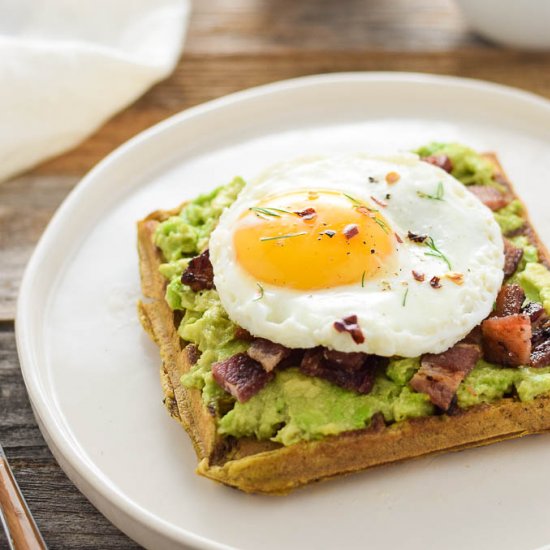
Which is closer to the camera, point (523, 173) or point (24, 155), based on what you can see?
point (523, 173)

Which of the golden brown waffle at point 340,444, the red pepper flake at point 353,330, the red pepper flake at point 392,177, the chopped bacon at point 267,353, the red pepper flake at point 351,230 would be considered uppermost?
the red pepper flake at point 351,230

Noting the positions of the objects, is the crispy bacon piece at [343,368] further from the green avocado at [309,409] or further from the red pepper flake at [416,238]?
the red pepper flake at [416,238]

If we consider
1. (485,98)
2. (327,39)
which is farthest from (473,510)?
(327,39)

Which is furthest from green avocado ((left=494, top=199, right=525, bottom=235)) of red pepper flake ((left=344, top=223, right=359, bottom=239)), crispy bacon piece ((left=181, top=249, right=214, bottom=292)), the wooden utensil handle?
the wooden utensil handle

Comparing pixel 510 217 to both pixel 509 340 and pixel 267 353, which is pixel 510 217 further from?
pixel 267 353

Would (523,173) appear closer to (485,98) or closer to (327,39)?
(485,98)

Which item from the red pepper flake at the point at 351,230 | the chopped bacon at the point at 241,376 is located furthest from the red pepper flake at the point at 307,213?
the chopped bacon at the point at 241,376

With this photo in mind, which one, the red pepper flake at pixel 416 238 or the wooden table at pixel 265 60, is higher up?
the red pepper flake at pixel 416 238
